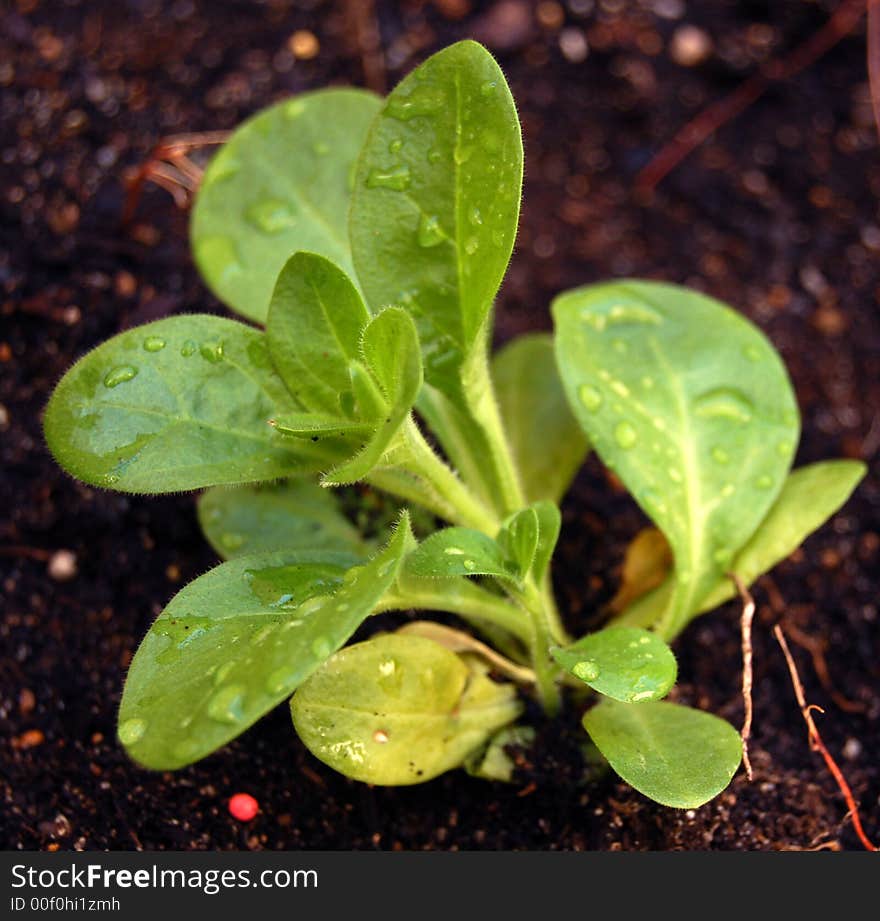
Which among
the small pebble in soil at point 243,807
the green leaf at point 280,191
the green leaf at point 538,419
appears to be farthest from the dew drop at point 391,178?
the small pebble in soil at point 243,807

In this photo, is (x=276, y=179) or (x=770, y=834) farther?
(x=276, y=179)

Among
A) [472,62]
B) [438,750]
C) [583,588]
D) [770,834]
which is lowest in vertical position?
[770,834]

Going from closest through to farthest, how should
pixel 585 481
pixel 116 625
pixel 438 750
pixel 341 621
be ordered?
pixel 341 621
pixel 438 750
pixel 116 625
pixel 585 481

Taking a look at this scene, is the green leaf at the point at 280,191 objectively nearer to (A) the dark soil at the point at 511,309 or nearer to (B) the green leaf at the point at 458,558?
(A) the dark soil at the point at 511,309

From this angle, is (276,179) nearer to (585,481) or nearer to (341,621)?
(585,481)

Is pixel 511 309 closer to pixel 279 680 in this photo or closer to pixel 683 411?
pixel 683 411

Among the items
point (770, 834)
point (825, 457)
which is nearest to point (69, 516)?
point (770, 834)
